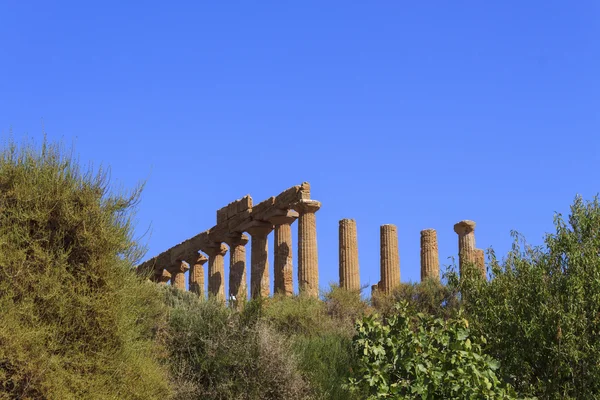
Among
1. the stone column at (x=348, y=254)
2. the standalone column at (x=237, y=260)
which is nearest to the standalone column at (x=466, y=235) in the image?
the stone column at (x=348, y=254)

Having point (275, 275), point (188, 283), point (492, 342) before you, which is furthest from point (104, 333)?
point (188, 283)

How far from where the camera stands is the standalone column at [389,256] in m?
37.0

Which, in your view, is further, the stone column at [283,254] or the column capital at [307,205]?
the stone column at [283,254]

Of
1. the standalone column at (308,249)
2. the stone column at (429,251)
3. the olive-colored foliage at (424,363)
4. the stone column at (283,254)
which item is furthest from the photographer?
the stone column at (429,251)

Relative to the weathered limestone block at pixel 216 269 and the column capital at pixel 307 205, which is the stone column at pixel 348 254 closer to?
the column capital at pixel 307 205

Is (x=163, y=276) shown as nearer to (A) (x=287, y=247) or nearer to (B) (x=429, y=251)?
(A) (x=287, y=247)

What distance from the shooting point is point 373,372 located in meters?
16.1

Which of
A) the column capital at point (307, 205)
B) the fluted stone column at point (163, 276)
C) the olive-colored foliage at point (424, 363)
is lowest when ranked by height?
the olive-colored foliage at point (424, 363)

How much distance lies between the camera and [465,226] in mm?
36969

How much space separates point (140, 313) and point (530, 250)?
27.7ft

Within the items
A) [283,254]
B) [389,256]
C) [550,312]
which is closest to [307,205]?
[283,254]

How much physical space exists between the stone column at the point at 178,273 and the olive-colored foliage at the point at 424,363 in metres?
27.2

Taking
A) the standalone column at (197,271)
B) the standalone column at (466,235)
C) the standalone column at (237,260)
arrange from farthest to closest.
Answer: the standalone column at (197,271)
the standalone column at (237,260)
the standalone column at (466,235)

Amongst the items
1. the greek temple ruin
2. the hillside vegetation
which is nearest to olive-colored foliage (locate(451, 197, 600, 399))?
the hillside vegetation
